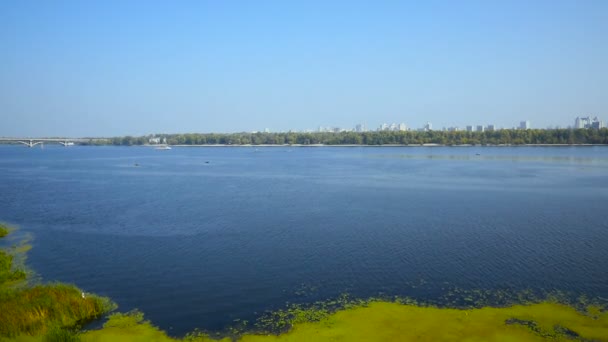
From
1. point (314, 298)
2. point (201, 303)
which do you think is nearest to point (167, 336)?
point (201, 303)

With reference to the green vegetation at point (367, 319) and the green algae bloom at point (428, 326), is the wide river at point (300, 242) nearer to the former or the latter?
the green vegetation at point (367, 319)

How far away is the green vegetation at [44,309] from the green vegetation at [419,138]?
12273 cm

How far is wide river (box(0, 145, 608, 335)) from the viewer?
47.1ft

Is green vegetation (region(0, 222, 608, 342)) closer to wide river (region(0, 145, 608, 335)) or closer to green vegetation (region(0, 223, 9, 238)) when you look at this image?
wide river (region(0, 145, 608, 335))

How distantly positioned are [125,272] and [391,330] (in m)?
10.2

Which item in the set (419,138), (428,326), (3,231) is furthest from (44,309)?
(419,138)

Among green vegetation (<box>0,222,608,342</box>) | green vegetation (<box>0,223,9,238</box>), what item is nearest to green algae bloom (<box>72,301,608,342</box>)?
green vegetation (<box>0,222,608,342</box>)

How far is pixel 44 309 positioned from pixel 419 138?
127342 millimetres

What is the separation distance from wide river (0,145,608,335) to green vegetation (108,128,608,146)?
85403 millimetres

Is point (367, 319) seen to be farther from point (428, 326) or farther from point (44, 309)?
point (44, 309)

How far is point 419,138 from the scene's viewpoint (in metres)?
132

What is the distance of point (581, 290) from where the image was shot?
13906mm

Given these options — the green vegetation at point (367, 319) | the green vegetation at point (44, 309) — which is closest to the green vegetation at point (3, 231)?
the green vegetation at point (44, 309)

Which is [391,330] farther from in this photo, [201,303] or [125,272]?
[125,272]
